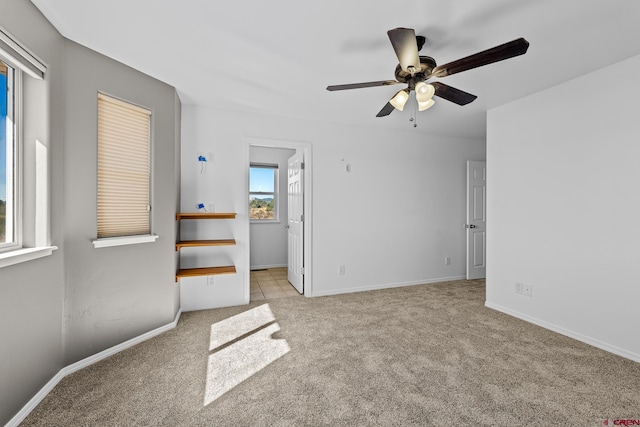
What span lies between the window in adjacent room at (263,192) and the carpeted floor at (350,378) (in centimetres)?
299

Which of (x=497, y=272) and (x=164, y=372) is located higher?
(x=497, y=272)

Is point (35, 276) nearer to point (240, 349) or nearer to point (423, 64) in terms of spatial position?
point (240, 349)

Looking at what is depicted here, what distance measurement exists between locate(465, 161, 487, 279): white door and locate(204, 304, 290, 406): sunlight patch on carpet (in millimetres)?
3341

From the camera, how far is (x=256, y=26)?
6.10 ft

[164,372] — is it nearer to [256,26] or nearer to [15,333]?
[15,333]

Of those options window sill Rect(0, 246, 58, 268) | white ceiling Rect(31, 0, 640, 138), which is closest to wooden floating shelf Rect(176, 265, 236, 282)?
window sill Rect(0, 246, 58, 268)

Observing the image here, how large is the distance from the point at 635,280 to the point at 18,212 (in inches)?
170

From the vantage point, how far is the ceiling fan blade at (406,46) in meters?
1.46

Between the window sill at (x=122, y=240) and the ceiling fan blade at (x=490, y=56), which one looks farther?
the window sill at (x=122, y=240)

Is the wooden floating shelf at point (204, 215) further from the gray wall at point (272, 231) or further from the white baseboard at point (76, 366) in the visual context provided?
the gray wall at point (272, 231)

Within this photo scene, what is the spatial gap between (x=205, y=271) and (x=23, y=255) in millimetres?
1694

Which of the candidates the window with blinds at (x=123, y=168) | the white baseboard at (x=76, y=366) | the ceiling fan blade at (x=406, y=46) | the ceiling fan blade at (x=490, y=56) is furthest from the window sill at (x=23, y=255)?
the ceiling fan blade at (x=490, y=56)

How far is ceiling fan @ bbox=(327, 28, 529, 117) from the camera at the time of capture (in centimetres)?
147

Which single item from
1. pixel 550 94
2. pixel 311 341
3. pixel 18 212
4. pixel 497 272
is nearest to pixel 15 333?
pixel 18 212
